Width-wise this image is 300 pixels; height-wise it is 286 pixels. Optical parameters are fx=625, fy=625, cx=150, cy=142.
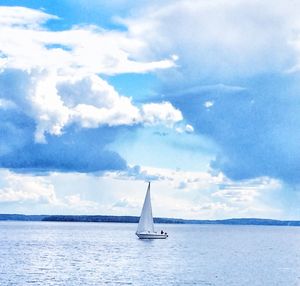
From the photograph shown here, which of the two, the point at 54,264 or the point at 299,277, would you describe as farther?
the point at 54,264

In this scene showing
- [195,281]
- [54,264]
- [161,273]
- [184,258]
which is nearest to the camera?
[195,281]

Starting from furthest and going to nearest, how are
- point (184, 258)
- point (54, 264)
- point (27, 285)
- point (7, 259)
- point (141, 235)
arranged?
point (141, 235) < point (184, 258) < point (7, 259) < point (54, 264) < point (27, 285)

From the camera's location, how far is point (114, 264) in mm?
99188

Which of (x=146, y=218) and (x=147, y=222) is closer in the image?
(x=146, y=218)

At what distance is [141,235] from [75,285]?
95760 millimetres

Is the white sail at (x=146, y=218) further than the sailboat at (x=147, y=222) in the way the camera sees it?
No

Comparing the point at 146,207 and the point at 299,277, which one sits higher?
the point at 146,207

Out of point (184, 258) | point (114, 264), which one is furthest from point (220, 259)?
point (114, 264)

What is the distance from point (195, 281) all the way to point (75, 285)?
15951mm

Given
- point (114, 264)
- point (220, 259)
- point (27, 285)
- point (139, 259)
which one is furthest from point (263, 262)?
point (27, 285)

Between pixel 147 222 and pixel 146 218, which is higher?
pixel 146 218

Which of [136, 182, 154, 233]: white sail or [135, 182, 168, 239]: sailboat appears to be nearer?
[136, 182, 154, 233]: white sail

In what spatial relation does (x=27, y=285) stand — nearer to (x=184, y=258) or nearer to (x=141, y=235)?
(x=184, y=258)

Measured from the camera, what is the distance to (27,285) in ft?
231
